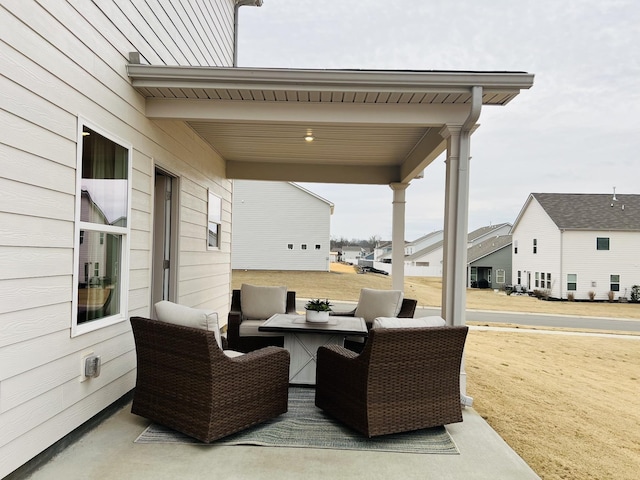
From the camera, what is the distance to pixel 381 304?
566cm

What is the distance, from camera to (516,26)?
42.8 ft

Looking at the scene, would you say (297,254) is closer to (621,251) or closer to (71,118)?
(621,251)

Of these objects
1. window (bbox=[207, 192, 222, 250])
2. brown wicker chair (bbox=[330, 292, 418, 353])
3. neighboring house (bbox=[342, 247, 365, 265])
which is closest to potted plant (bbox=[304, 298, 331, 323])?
brown wicker chair (bbox=[330, 292, 418, 353])

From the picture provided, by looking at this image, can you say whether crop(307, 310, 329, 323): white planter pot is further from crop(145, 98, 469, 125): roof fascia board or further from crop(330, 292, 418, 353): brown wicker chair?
crop(145, 98, 469, 125): roof fascia board

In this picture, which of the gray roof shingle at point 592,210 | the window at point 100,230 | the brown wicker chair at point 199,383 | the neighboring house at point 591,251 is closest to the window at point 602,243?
the neighboring house at point 591,251

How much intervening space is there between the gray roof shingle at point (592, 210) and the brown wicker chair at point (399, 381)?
2108 centimetres

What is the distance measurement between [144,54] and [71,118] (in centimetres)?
166

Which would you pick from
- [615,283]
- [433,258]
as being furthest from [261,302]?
[433,258]

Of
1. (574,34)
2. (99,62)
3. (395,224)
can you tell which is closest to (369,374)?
(99,62)

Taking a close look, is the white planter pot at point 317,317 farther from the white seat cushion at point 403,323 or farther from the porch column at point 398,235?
the porch column at point 398,235

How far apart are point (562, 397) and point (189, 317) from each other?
4.10 metres

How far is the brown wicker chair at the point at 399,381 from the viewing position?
3158 mm

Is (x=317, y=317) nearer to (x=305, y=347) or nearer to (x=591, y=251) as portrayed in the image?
(x=305, y=347)

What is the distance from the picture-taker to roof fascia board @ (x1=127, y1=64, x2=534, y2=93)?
3807 millimetres
